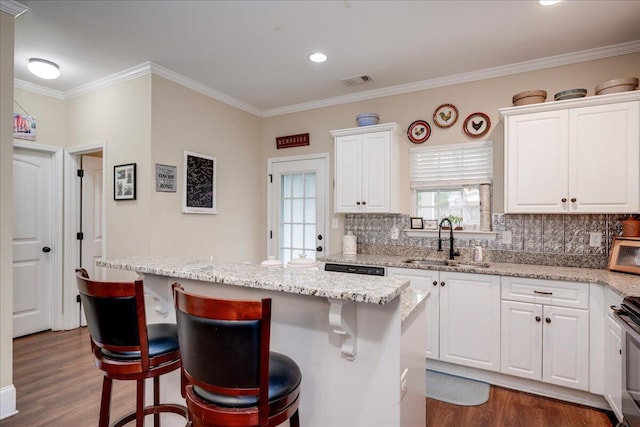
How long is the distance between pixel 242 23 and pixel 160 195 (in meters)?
1.73

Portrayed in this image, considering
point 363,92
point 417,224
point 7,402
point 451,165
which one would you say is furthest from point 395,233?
point 7,402

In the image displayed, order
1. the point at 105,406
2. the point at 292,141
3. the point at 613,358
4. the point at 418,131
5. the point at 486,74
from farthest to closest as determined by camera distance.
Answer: the point at 292,141 → the point at 418,131 → the point at 486,74 → the point at 613,358 → the point at 105,406

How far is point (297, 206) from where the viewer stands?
4379mm

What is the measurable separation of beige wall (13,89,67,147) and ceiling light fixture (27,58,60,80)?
2.23 ft

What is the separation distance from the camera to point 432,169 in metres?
3.55

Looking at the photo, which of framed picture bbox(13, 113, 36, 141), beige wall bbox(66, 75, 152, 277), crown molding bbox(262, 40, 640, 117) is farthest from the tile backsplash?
framed picture bbox(13, 113, 36, 141)

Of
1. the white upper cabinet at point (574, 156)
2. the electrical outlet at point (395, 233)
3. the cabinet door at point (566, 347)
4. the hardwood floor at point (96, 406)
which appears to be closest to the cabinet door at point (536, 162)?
the white upper cabinet at point (574, 156)

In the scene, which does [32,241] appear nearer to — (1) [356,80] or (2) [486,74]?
(1) [356,80]

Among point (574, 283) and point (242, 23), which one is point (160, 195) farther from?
point (574, 283)

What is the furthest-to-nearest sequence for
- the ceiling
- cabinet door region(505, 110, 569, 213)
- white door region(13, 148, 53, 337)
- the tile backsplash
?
white door region(13, 148, 53, 337) → the tile backsplash → cabinet door region(505, 110, 569, 213) → the ceiling

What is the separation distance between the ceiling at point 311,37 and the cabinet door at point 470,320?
6.19 ft

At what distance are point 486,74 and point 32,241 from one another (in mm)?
5018

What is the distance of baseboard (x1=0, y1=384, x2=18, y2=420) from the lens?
7.41ft

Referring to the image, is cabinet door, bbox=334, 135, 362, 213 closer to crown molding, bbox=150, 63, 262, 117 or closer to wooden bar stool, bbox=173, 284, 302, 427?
crown molding, bbox=150, 63, 262, 117
